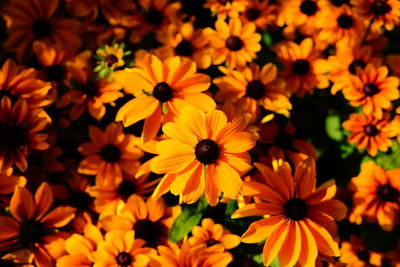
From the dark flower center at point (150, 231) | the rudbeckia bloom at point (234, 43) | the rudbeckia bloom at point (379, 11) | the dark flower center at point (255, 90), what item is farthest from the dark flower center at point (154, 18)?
the dark flower center at point (150, 231)

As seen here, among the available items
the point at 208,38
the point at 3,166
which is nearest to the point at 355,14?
the point at 208,38

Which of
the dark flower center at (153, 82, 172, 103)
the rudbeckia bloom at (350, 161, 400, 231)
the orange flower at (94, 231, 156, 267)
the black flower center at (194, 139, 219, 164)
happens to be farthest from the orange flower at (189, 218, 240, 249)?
the rudbeckia bloom at (350, 161, 400, 231)

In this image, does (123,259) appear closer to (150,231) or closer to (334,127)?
(150,231)

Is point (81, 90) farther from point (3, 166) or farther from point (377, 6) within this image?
point (377, 6)

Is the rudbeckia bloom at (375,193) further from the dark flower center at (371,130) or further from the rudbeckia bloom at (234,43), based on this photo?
the rudbeckia bloom at (234,43)

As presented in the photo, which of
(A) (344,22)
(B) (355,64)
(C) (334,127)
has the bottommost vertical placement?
(C) (334,127)

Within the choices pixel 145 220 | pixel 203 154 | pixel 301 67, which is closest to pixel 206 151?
pixel 203 154
